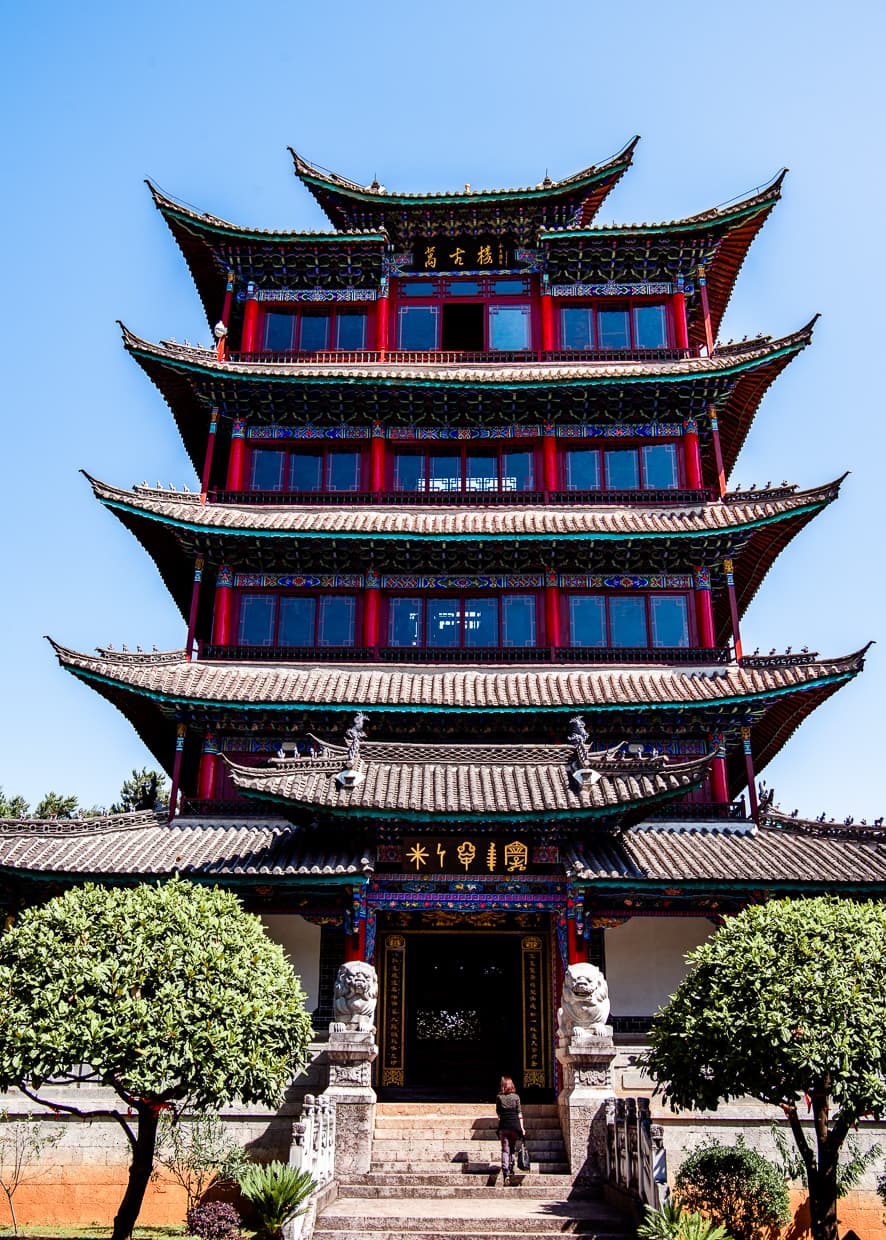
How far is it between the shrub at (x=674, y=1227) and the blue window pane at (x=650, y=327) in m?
20.8

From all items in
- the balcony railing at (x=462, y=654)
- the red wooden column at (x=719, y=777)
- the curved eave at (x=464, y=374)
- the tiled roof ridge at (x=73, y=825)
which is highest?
the curved eave at (x=464, y=374)

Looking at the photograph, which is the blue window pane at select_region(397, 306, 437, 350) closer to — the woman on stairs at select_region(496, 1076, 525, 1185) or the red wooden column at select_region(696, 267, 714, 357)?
the red wooden column at select_region(696, 267, 714, 357)

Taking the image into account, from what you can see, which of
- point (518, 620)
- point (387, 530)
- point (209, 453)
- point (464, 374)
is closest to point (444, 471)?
point (464, 374)

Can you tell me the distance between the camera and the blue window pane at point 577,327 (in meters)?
27.3

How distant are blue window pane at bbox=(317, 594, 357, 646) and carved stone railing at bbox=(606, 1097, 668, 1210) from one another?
1216cm

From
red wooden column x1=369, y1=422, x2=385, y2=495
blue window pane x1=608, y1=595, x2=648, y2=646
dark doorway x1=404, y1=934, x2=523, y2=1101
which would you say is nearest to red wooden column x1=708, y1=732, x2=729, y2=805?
blue window pane x1=608, y1=595, x2=648, y2=646

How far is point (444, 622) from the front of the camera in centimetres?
2419

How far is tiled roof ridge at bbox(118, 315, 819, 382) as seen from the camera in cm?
2486

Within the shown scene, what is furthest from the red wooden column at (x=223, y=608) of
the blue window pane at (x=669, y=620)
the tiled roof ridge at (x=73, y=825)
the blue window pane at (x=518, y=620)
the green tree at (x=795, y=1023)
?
the green tree at (x=795, y=1023)

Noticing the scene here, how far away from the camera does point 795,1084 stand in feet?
40.1

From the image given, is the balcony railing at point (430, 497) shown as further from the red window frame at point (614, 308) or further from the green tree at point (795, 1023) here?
the green tree at point (795, 1023)

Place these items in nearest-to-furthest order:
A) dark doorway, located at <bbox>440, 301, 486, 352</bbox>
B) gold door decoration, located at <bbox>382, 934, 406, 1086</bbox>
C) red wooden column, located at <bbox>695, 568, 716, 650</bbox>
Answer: gold door decoration, located at <bbox>382, 934, 406, 1086</bbox> → red wooden column, located at <bbox>695, 568, 716, 650</bbox> → dark doorway, located at <bbox>440, 301, 486, 352</bbox>

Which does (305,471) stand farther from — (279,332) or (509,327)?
(509,327)

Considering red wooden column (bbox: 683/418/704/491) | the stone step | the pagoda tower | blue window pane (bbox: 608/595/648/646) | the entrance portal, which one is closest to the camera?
the stone step
